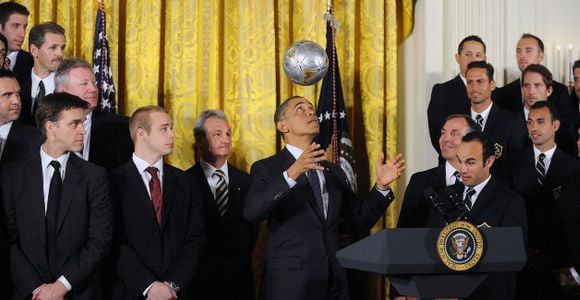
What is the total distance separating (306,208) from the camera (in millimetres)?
5234

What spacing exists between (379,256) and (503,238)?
0.53m

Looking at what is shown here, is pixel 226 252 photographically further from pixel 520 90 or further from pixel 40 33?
pixel 520 90

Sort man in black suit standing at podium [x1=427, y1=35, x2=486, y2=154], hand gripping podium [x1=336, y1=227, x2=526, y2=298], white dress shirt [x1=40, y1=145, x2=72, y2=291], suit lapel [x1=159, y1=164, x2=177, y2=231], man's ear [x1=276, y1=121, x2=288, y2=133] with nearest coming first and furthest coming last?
hand gripping podium [x1=336, y1=227, x2=526, y2=298] → white dress shirt [x1=40, y1=145, x2=72, y2=291] → suit lapel [x1=159, y1=164, x2=177, y2=231] → man's ear [x1=276, y1=121, x2=288, y2=133] → man in black suit standing at podium [x1=427, y1=35, x2=486, y2=154]

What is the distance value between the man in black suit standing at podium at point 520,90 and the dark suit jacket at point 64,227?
118 inches

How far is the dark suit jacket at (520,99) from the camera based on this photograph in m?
6.45

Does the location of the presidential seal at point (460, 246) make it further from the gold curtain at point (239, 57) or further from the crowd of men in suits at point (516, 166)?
the gold curtain at point (239, 57)

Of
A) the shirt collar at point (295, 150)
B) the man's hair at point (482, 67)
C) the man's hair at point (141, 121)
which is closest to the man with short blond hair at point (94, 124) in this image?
the man's hair at point (141, 121)

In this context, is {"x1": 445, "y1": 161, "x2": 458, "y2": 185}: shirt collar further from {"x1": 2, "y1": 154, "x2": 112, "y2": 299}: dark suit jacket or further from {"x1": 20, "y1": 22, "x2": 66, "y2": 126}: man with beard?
{"x1": 20, "y1": 22, "x2": 66, "y2": 126}: man with beard

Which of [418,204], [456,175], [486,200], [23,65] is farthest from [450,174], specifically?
[23,65]

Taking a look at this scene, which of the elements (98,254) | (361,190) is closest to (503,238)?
(98,254)

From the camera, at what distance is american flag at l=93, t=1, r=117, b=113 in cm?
636

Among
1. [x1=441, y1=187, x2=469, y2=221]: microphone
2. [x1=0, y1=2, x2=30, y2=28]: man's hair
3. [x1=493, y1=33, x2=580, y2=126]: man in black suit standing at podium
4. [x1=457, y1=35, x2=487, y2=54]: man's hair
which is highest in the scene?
[x1=0, y1=2, x2=30, y2=28]: man's hair

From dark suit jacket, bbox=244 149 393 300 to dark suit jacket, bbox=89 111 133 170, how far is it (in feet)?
3.02

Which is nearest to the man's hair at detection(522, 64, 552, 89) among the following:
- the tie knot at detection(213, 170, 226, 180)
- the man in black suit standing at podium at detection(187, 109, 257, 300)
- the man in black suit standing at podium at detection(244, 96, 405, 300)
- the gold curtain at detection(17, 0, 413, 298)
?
the gold curtain at detection(17, 0, 413, 298)
